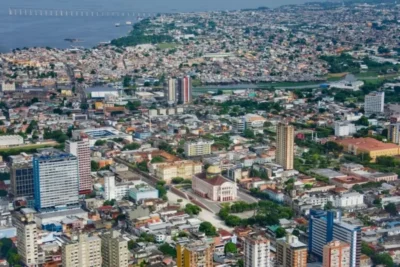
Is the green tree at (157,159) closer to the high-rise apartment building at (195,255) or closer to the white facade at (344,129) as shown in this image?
the white facade at (344,129)

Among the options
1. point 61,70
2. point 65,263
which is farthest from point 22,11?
point 65,263

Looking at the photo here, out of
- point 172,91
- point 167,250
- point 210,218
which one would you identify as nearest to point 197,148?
point 210,218

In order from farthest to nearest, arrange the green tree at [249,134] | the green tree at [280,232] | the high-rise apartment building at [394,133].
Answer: the green tree at [249,134], the high-rise apartment building at [394,133], the green tree at [280,232]

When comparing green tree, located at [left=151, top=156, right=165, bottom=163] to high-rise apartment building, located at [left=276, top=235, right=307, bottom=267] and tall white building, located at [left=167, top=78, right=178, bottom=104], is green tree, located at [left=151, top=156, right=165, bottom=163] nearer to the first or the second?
high-rise apartment building, located at [left=276, top=235, right=307, bottom=267]

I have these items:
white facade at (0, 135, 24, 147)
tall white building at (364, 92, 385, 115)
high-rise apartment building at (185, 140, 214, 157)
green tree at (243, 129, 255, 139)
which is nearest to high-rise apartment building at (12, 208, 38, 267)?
high-rise apartment building at (185, 140, 214, 157)

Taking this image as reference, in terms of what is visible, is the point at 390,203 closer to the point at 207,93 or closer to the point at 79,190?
the point at 79,190

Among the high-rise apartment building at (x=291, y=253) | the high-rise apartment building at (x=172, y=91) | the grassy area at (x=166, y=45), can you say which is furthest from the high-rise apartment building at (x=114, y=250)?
the grassy area at (x=166, y=45)
